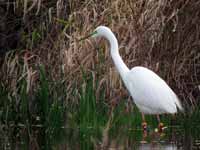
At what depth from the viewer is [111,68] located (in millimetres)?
11492

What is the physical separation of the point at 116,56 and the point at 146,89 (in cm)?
62

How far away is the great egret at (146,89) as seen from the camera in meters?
10.3

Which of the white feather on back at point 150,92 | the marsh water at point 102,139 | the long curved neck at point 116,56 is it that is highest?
the long curved neck at point 116,56

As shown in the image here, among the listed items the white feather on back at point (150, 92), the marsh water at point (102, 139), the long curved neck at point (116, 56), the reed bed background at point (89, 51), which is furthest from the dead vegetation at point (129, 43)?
the marsh water at point (102, 139)

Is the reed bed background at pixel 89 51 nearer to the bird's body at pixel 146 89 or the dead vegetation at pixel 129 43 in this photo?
the dead vegetation at pixel 129 43

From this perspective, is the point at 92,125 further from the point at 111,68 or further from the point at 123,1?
the point at 123,1

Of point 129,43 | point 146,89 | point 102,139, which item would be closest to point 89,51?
point 129,43

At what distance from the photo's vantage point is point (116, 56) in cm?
1073

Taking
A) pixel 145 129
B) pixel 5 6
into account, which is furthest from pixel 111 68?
pixel 5 6

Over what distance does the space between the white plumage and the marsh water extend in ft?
1.06

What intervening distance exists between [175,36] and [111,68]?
3.86ft

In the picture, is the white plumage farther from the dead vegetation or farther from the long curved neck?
the dead vegetation

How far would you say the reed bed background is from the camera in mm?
10703

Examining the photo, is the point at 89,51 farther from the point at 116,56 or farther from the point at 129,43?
the point at 116,56
